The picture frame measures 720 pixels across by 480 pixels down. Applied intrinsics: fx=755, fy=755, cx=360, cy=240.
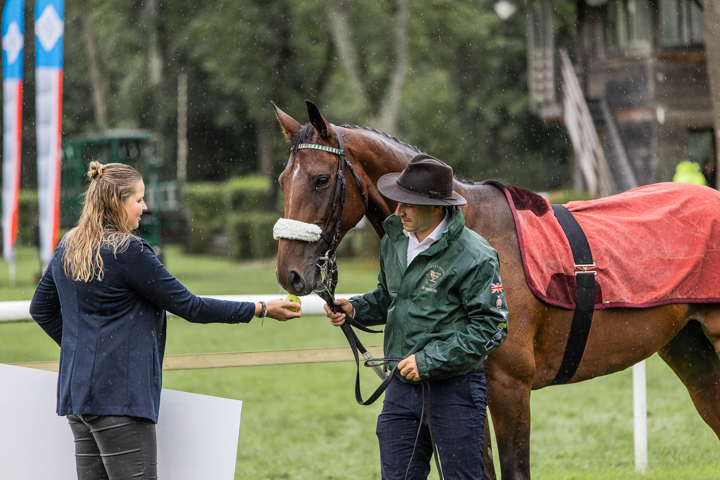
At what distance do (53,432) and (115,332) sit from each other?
2.96 feet

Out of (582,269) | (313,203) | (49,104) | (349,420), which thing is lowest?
(349,420)

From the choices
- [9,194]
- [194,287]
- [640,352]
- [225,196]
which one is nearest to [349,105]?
[225,196]

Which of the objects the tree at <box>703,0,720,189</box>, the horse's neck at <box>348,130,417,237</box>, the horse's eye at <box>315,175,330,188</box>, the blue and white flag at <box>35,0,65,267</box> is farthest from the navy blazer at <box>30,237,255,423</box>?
the blue and white flag at <box>35,0,65,267</box>

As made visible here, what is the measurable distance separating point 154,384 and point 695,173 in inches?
248

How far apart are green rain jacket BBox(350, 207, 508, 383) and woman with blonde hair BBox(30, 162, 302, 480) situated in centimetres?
74

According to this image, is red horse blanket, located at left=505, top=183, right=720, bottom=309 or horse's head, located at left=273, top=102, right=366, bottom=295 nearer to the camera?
horse's head, located at left=273, top=102, right=366, bottom=295

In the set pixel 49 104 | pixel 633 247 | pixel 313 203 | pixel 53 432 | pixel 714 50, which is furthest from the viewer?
pixel 49 104

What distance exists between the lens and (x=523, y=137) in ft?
99.3

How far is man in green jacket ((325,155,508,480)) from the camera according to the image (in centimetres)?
250

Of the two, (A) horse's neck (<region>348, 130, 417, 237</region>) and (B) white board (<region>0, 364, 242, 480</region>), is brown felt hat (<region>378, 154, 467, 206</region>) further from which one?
(B) white board (<region>0, 364, 242, 480</region>)

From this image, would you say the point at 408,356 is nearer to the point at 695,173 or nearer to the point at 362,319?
the point at 362,319

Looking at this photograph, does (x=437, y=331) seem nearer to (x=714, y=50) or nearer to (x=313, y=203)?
(x=313, y=203)

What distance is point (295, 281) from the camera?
286 cm

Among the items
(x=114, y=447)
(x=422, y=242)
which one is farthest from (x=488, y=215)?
(x=114, y=447)
